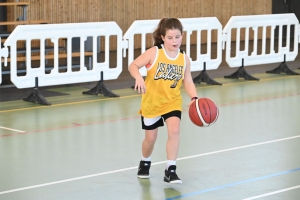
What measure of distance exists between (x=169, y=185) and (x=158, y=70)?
1.12 m

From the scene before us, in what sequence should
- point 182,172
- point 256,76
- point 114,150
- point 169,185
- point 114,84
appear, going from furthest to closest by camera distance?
1. point 256,76
2. point 114,84
3. point 114,150
4. point 182,172
5. point 169,185

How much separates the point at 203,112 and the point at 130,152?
1647 millimetres

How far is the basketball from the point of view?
664 centimetres

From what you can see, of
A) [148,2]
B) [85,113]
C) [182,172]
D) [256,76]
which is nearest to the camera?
[182,172]

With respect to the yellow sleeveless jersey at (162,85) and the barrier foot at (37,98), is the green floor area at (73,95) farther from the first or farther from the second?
the yellow sleeveless jersey at (162,85)

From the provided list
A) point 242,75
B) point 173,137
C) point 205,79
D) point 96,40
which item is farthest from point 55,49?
point 173,137

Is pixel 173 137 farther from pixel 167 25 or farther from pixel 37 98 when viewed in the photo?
pixel 37 98

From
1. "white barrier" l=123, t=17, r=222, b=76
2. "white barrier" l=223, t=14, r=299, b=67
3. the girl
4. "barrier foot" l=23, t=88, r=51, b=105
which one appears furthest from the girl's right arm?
"white barrier" l=223, t=14, r=299, b=67

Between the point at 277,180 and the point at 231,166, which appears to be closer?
the point at 277,180

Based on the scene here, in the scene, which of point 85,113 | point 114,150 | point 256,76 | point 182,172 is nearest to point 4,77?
point 85,113

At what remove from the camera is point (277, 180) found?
6855mm

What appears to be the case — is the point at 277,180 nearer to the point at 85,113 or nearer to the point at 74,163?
the point at 74,163

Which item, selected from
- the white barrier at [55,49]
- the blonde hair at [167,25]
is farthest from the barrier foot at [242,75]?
the blonde hair at [167,25]

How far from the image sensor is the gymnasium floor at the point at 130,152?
6.51 metres
